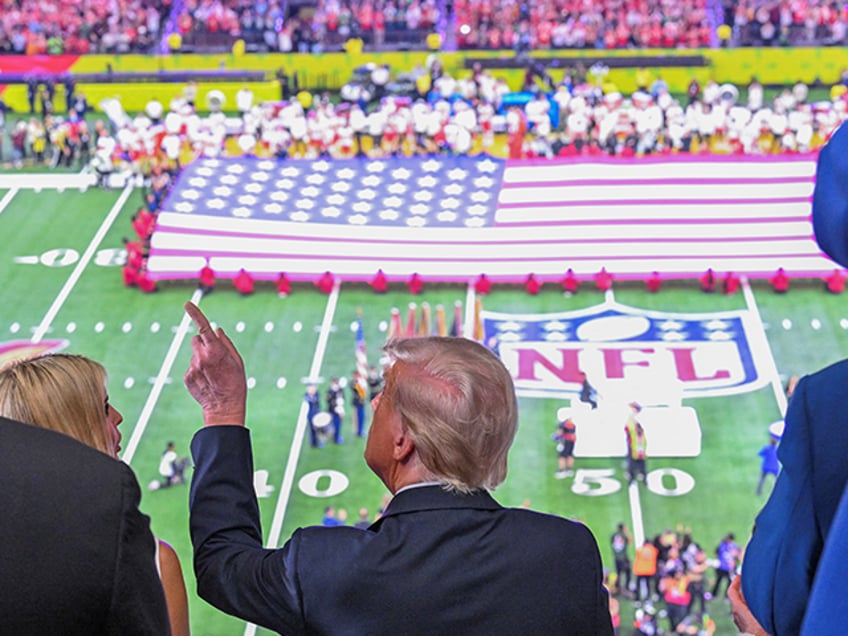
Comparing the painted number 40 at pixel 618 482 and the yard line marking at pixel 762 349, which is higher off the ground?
the painted number 40 at pixel 618 482

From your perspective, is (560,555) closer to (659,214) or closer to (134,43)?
(659,214)

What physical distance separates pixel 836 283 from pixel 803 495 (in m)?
16.6

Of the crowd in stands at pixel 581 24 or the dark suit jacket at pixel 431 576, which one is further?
the crowd in stands at pixel 581 24

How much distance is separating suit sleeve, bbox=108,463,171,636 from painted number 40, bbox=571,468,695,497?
12.1m

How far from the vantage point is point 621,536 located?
1211 centimetres

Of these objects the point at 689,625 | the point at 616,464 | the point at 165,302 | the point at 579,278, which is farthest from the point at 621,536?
the point at 165,302

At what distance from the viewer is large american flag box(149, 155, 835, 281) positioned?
60.6 ft

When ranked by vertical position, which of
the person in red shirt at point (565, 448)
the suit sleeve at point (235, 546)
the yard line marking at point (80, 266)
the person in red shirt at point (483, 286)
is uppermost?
the suit sleeve at point (235, 546)

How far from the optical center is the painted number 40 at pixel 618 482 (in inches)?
537

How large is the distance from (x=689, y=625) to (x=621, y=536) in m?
1.06

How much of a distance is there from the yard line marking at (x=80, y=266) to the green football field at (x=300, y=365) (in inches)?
1.0

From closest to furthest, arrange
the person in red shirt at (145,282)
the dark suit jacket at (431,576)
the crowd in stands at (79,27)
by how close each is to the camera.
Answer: the dark suit jacket at (431,576), the person in red shirt at (145,282), the crowd in stands at (79,27)

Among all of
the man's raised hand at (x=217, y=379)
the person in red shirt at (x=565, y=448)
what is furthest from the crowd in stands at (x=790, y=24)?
the man's raised hand at (x=217, y=379)

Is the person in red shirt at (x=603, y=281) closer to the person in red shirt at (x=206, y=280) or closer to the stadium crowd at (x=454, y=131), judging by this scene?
the stadium crowd at (x=454, y=131)
